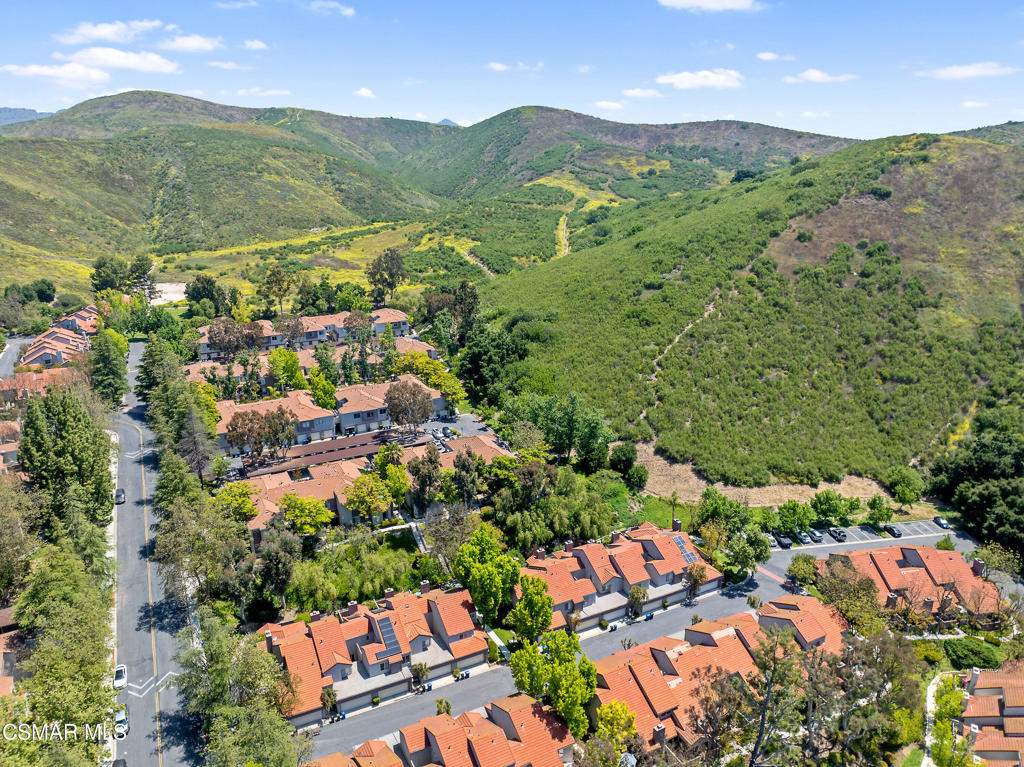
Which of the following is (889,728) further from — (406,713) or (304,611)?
(304,611)

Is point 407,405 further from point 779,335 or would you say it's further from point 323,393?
point 779,335

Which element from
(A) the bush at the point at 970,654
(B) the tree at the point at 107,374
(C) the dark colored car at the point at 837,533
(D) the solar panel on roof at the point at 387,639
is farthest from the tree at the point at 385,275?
(A) the bush at the point at 970,654

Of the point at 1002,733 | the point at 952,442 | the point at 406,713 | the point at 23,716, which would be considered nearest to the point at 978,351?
the point at 952,442

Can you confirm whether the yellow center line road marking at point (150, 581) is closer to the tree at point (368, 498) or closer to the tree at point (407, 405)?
the tree at point (368, 498)

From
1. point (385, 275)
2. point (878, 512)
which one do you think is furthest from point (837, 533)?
point (385, 275)

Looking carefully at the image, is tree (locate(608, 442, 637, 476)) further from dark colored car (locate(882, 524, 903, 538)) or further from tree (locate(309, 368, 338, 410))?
tree (locate(309, 368, 338, 410))
